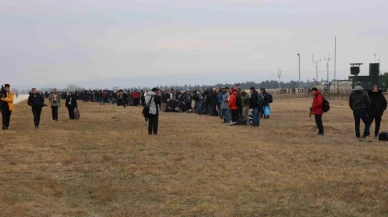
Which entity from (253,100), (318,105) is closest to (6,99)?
(253,100)

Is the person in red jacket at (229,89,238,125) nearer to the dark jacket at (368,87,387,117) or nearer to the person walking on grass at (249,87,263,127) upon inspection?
the person walking on grass at (249,87,263,127)

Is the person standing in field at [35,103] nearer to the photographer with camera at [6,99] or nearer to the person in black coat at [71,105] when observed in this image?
the photographer with camera at [6,99]

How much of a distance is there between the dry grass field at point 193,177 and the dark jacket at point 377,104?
59.9 inches

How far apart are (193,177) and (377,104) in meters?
8.90

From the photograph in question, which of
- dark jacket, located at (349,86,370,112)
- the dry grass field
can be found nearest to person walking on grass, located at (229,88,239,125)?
the dry grass field

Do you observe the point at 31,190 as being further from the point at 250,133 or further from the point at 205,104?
the point at 205,104

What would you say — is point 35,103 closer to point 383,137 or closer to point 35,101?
point 35,101

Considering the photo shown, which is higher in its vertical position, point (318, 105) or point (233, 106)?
point (318, 105)

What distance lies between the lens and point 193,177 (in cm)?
889

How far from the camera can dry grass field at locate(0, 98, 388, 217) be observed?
269 inches

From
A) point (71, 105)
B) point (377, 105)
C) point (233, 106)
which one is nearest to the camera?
point (377, 105)

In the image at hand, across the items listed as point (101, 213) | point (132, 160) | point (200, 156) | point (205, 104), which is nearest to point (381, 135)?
point (200, 156)

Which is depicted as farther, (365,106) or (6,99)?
(6,99)

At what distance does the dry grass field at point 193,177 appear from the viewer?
6836mm
